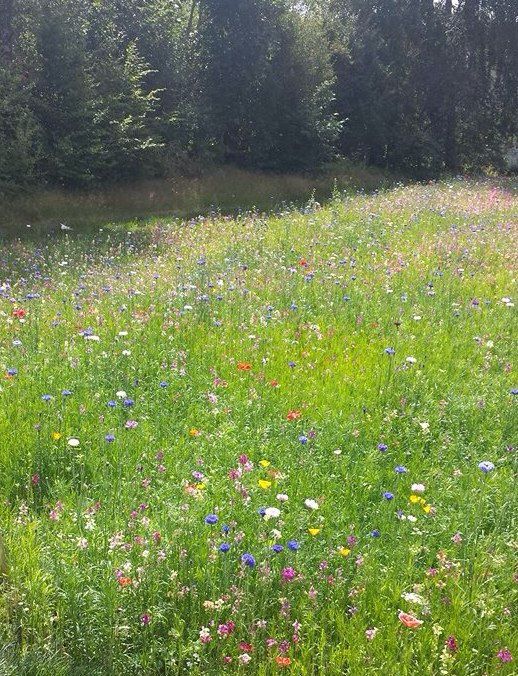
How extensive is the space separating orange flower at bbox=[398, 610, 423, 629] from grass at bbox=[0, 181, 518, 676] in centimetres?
12

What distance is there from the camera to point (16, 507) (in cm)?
347

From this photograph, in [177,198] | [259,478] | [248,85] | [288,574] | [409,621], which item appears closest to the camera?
[409,621]

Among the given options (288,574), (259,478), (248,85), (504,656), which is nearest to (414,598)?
(504,656)

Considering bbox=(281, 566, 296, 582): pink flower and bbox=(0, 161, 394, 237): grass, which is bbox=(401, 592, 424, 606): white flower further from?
bbox=(0, 161, 394, 237): grass

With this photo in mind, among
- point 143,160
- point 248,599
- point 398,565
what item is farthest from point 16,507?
point 143,160

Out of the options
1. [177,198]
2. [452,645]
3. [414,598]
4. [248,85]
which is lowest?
[452,645]

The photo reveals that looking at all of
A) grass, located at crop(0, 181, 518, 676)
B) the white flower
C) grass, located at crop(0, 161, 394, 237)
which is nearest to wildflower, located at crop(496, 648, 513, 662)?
grass, located at crop(0, 181, 518, 676)

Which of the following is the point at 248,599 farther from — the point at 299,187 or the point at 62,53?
the point at 299,187

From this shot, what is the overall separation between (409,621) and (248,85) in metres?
25.1

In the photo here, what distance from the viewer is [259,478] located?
383 centimetres

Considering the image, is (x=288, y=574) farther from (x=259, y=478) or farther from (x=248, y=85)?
(x=248, y=85)

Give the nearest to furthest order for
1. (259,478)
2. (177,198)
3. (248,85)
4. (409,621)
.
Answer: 1. (409,621)
2. (259,478)
3. (177,198)
4. (248,85)

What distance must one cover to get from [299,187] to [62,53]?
10142mm

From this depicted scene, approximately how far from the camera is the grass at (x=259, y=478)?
2.70 metres
